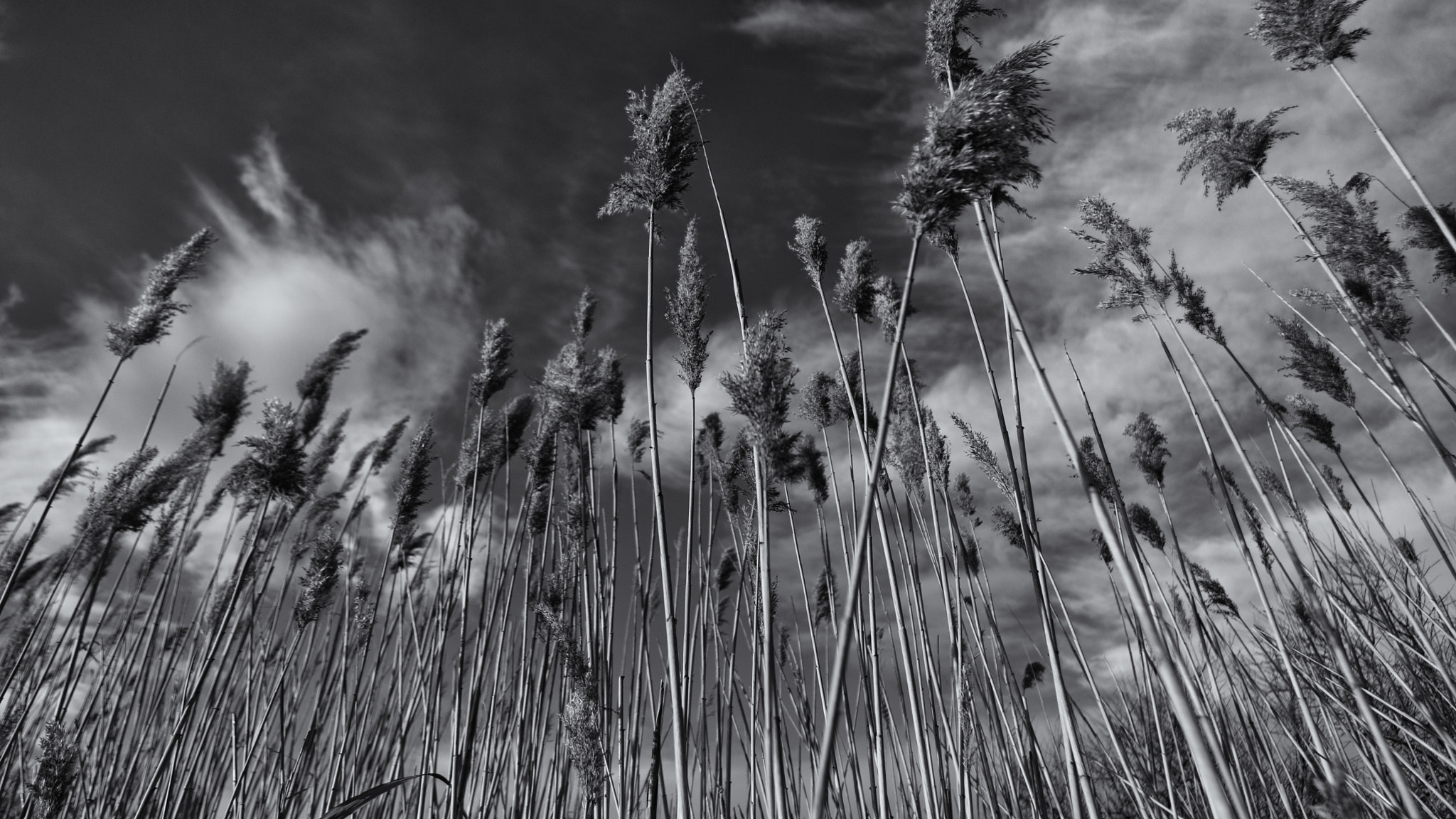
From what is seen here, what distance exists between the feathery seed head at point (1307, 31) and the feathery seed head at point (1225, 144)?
13.0 inches

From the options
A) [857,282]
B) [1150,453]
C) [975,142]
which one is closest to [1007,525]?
[1150,453]

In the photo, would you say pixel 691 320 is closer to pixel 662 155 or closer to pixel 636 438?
pixel 662 155

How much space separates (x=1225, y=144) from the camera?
14.6 feet

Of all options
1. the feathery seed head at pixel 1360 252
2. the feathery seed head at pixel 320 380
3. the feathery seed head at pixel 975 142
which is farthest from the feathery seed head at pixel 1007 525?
the feathery seed head at pixel 320 380

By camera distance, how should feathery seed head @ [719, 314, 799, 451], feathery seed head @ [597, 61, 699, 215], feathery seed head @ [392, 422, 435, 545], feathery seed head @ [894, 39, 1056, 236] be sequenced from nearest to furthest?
feathery seed head @ [894, 39, 1056, 236]
feathery seed head @ [719, 314, 799, 451]
feathery seed head @ [597, 61, 699, 215]
feathery seed head @ [392, 422, 435, 545]

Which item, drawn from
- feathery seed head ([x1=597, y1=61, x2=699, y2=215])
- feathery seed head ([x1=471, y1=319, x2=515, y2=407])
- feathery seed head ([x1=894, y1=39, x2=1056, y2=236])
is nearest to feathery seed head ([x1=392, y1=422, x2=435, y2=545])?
feathery seed head ([x1=471, y1=319, x2=515, y2=407])

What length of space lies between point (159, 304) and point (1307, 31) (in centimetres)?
733

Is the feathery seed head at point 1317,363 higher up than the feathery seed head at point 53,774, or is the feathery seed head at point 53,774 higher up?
the feathery seed head at point 1317,363

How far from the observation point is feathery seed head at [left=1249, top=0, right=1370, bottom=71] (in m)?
3.96

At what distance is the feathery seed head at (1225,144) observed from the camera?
172 inches

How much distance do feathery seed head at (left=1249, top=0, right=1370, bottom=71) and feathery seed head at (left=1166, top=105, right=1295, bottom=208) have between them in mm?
330

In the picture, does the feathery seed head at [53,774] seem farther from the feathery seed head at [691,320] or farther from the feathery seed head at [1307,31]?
the feathery seed head at [1307,31]

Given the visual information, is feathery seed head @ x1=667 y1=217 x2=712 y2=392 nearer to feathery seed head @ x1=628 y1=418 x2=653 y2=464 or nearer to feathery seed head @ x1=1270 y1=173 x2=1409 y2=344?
feathery seed head @ x1=628 y1=418 x2=653 y2=464

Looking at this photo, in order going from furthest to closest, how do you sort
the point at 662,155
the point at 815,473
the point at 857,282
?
the point at 815,473, the point at 857,282, the point at 662,155
